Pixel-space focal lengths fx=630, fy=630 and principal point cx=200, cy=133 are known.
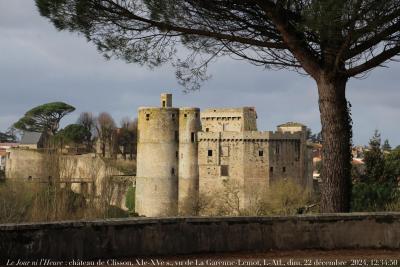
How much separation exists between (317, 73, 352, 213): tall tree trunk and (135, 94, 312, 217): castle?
27.6m

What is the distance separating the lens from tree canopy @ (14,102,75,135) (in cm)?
6003

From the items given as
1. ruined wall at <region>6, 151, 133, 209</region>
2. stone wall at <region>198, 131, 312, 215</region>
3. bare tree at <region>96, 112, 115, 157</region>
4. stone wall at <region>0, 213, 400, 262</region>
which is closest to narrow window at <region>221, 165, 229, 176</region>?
stone wall at <region>198, 131, 312, 215</region>

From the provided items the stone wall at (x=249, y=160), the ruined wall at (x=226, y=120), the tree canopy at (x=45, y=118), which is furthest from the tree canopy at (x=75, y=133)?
the stone wall at (x=249, y=160)

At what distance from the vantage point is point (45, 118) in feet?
202

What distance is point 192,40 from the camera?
9.50 metres

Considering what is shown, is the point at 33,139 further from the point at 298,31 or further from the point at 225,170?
the point at 298,31

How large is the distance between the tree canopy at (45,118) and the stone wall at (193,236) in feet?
176

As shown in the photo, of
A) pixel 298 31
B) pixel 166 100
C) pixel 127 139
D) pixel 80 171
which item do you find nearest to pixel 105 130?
pixel 127 139

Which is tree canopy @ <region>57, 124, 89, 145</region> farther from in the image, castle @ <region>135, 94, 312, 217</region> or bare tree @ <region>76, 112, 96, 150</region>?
castle @ <region>135, 94, 312, 217</region>

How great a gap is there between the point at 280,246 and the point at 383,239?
3.87 feet

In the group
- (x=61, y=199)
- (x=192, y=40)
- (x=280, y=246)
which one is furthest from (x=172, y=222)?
(x=61, y=199)

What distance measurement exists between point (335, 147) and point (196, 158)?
29.2m

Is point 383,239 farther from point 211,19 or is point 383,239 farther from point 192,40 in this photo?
point 192,40

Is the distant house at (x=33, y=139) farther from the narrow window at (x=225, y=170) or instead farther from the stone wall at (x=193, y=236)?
the stone wall at (x=193, y=236)
